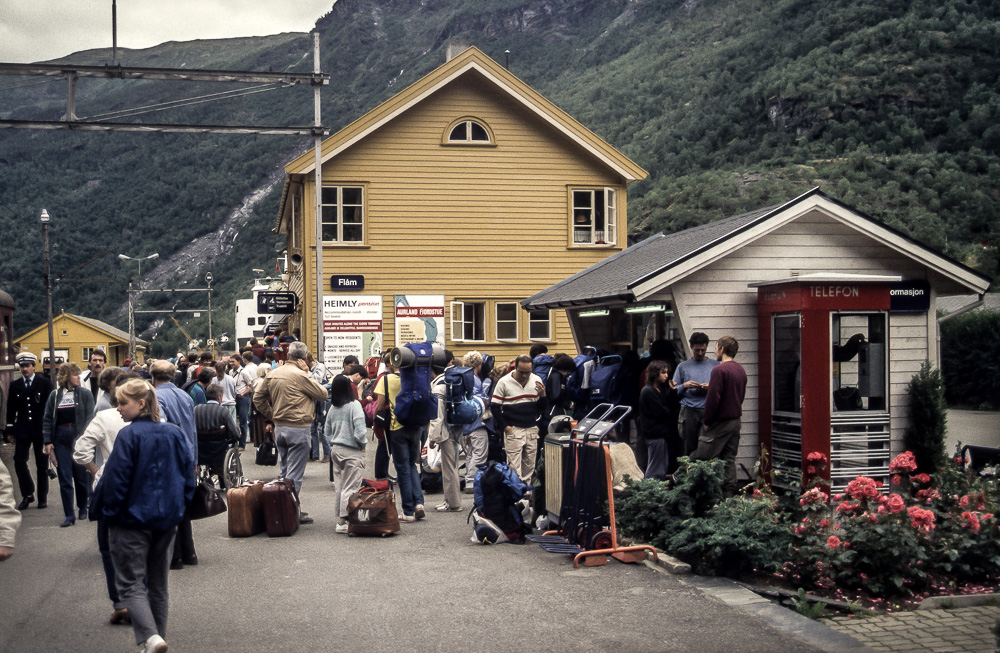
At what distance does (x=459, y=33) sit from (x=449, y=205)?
6247 inches

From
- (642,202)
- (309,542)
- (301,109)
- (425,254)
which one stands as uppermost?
(301,109)

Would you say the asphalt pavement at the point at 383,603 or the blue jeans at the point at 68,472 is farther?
the blue jeans at the point at 68,472

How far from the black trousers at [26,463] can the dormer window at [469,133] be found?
618 inches

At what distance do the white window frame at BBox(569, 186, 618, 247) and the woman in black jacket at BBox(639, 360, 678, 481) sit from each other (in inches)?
639

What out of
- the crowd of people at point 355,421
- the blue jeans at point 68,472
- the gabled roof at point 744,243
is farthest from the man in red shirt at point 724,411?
the blue jeans at point 68,472

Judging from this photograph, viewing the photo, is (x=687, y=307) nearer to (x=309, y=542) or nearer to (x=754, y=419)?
(x=754, y=419)

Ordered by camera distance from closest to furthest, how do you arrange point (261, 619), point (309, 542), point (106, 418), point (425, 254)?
point (261, 619) < point (106, 418) < point (309, 542) < point (425, 254)

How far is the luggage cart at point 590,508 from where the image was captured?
351 inches

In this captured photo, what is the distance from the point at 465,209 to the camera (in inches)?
1054

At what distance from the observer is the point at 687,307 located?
11961 mm

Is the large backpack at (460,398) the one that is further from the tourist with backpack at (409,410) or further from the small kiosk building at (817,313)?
the small kiosk building at (817,313)

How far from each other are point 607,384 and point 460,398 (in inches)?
80.7

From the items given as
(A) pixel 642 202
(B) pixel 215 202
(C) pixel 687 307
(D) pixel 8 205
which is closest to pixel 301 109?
(B) pixel 215 202

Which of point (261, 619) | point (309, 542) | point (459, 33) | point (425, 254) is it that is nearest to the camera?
point (261, 619)
